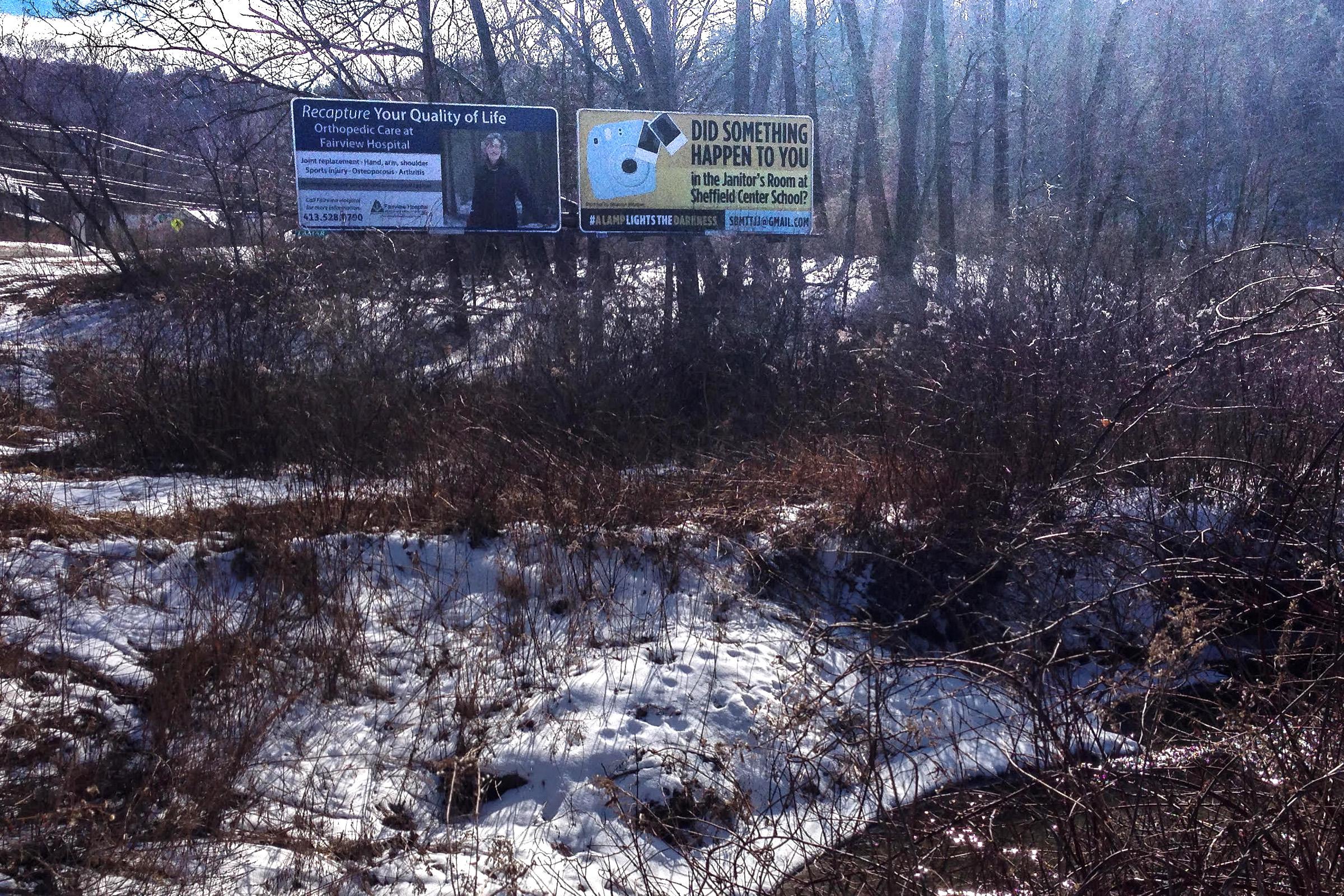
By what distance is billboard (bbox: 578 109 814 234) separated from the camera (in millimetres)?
13445

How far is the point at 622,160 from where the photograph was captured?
1348 cm

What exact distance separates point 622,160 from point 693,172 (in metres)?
1.00

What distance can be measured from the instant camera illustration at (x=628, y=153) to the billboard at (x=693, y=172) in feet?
0.03

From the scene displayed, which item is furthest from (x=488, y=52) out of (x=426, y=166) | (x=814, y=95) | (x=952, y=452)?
(x=952, y=452)

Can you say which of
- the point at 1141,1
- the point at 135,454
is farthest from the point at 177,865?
the point at 1141,1

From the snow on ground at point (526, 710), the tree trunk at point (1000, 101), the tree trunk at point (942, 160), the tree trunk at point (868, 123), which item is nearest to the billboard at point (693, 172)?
the tree trunk at point (942, 160)

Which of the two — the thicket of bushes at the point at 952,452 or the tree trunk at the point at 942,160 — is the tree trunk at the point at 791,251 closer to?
the thicket of bushes at the point at 952,452

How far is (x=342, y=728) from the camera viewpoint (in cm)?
550

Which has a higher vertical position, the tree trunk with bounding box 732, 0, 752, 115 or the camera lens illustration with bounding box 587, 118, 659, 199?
the tree trunk with bounding box 732, 0, 752, 115

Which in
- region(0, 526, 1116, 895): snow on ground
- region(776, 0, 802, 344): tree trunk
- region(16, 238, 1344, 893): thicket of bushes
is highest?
region(776, 0, 802, 344): tree trunk

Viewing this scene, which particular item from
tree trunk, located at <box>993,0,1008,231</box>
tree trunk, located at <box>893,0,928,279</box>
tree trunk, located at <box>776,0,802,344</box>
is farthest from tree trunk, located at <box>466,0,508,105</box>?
tree trunk, located at <box>993,0,1008,231</box>

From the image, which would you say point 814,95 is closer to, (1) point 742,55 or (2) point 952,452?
(1) point 742,55

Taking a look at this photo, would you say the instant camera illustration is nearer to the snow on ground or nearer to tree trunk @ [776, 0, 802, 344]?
tree trunk @ [776, 0, 802, 344]

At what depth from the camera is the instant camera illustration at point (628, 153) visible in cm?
1341
